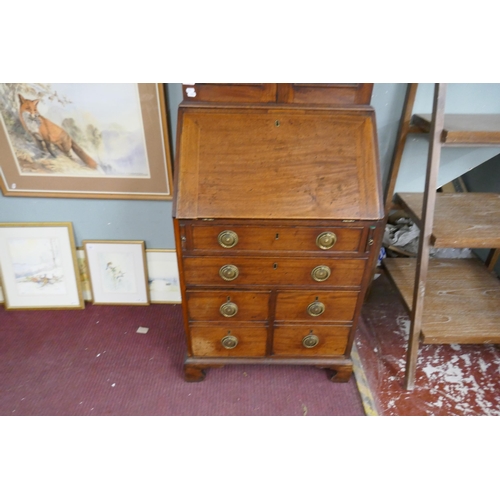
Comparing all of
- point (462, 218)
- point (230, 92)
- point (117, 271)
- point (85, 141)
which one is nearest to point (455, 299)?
point (462, 218)

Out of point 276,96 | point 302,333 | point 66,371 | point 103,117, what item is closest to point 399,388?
point 302,333

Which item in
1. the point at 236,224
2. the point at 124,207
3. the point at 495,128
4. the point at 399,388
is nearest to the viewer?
the point at 236,224

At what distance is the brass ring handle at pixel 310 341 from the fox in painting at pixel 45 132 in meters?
1.33

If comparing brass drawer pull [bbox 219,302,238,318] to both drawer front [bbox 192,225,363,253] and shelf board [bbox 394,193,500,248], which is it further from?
shelf board [bbox 394,193,500,248]

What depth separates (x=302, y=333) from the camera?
1701 millimetres

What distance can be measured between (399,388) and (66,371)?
1626 millimetres

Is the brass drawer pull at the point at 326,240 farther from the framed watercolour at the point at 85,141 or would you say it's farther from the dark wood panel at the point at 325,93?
the framed watercolour at the point at 85,141

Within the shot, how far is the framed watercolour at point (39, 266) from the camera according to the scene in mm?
2096

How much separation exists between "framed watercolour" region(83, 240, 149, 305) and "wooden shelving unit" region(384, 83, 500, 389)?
138cm

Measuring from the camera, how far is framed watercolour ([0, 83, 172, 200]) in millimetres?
1749

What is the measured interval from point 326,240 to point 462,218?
73 centimetres

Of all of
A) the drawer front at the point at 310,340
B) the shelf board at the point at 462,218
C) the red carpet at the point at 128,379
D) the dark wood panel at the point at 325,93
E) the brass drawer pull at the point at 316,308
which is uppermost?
the dark wood panel at the point at 325,93

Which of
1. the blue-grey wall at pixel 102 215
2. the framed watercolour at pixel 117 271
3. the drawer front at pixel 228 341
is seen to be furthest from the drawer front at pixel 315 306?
the framed watercolour at pixel 117 271

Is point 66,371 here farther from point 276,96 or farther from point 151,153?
point 276,96
